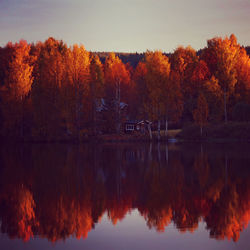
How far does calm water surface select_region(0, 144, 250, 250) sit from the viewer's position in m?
9.40

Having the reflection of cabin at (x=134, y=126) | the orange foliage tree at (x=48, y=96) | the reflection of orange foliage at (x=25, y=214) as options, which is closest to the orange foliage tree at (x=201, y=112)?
the reflection of cabin at (x=134, y=126)

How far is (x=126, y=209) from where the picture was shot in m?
12.5

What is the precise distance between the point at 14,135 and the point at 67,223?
152 ft

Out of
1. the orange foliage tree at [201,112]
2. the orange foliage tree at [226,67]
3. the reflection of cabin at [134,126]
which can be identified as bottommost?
the reflection of cabin at [134,126]

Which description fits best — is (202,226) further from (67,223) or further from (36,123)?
(36,123)

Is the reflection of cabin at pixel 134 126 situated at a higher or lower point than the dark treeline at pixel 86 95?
lower

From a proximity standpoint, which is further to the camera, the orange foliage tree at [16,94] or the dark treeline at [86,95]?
the orange foliage tree at [16,94]

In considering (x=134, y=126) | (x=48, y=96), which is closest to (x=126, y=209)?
(x=48, y=96)

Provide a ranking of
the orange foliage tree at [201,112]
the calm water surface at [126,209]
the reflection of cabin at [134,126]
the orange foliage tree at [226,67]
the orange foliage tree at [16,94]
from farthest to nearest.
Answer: the reflection of cabin at [134,126] < the orange foliage tree at [226,67] < the orange foliage tree at [16,94] < the orange foliage tree at [201,112] < the calm water surface at [126,209]

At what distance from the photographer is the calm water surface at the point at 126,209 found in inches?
370

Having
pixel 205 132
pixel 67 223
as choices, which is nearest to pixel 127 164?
pixel 67 223

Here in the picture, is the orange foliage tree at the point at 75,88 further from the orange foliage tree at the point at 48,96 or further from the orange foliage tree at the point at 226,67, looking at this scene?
the orange foliage tree at the point at 226,67

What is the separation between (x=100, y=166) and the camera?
23844mm

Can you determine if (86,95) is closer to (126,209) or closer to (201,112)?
(201,112)
